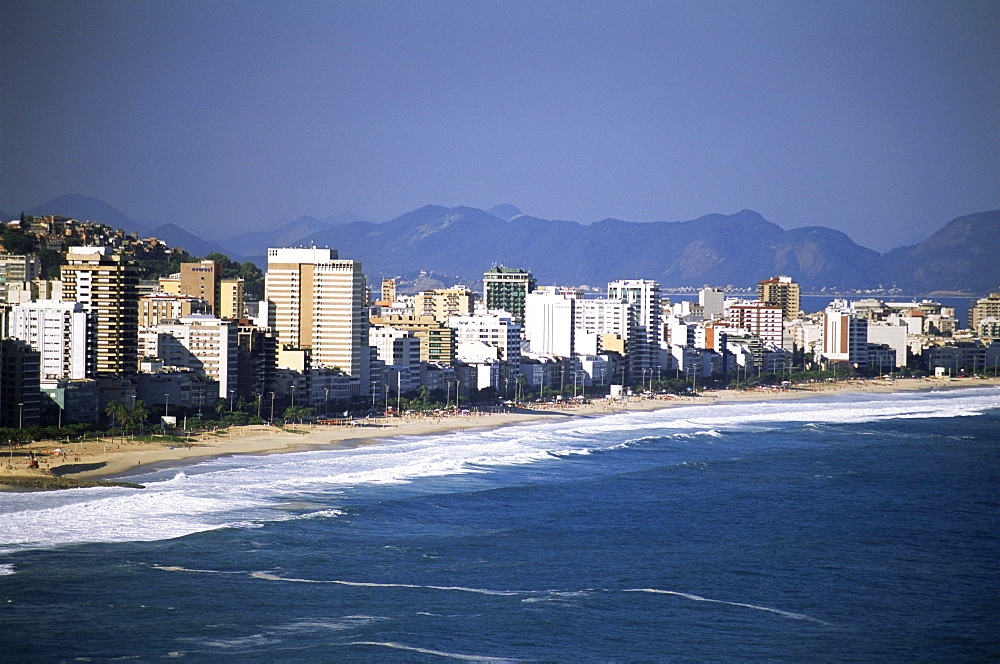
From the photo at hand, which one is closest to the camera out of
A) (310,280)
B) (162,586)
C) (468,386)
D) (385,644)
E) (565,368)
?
(385,644)

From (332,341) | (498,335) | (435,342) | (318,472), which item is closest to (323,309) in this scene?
(332,341)

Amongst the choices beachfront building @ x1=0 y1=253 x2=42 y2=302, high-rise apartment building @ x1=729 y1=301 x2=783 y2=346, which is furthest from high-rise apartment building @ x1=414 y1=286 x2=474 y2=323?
beachfront building @ x1=0 y1=253 x2=42 y2=302

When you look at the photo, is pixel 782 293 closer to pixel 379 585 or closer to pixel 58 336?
pixel 58 336

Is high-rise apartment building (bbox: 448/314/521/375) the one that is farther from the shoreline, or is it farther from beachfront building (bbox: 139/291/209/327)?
beachfront building (bbox: 139/291/209/327)

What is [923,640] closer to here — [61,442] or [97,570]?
[97,570]

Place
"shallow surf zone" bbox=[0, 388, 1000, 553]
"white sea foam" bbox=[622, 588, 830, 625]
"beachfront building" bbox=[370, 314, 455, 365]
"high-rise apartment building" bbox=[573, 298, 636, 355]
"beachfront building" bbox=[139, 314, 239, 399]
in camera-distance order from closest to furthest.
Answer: "white sea foam" bbox=[622, 588, 830, 625] < "shallow surf zone" bbox=[0, 388, 1000, 553] < "beachfront building" bbox=[139, 314, 239, 399] < "beachfront building" bbox=[370, 314, 455, 365] < "high-rise apartment building" bbox=[573, 298, 636, 355]

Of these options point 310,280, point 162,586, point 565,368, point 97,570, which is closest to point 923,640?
point 162,586

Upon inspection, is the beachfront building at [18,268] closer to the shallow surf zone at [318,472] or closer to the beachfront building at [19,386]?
the beachfront building at [19,386]
